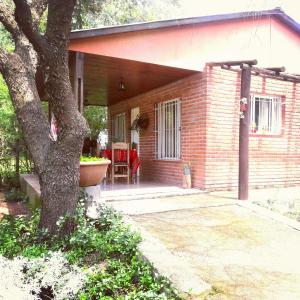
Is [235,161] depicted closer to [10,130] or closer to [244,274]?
[244,274]

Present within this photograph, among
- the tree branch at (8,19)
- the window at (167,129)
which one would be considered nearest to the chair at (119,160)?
the window at (167,129)

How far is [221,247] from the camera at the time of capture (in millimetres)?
3949

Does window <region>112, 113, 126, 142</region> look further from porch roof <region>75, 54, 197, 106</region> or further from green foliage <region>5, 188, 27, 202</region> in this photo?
green foliage <region>5, 188, 27, 202</region>

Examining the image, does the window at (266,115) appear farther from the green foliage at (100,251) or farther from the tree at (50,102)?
the tree at (50,102)

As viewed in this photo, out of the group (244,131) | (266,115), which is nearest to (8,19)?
(244,131)

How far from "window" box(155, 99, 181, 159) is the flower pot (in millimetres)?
3627

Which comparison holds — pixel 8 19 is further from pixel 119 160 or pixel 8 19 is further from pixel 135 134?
pixel 135 134

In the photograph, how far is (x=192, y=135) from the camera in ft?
26.2

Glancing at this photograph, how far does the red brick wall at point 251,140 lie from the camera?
24.7 feet

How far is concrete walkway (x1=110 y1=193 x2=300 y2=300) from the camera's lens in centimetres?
292

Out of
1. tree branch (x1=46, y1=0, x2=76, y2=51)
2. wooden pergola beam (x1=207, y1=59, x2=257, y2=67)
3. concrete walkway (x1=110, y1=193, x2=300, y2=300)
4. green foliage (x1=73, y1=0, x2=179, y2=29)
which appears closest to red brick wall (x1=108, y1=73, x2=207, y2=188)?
wooden pergola beam (x1=207, y1=59, x2=257, y2=67)

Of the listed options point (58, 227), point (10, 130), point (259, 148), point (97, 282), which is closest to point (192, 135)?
point (259, 148)

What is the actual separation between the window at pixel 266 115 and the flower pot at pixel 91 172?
14.4ft

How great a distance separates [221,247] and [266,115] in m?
5.45
